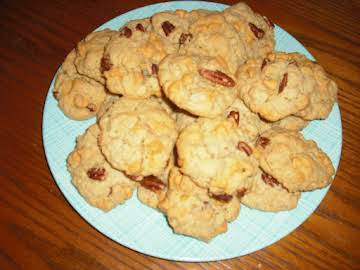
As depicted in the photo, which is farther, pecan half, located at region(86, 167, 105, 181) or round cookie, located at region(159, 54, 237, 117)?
pecan half, located at region(86, 167, 105, 181)

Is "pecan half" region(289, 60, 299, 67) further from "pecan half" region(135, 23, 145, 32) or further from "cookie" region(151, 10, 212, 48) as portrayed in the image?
"pecan half" region(135, 23, 145, 32)

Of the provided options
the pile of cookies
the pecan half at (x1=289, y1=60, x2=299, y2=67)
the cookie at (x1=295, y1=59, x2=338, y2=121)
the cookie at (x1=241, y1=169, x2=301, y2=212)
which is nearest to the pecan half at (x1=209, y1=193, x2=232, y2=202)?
the pile of cookies

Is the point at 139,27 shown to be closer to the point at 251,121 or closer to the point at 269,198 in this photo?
the point at 251,121

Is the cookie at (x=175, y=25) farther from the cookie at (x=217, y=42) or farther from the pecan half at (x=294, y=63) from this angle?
the pecan half at (x=294, y=63)

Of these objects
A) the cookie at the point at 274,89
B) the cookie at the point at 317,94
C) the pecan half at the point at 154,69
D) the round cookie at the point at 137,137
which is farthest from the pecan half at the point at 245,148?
the pecan half at the point at 154,69

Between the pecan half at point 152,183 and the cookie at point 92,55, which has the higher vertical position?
the cookie at point 92,55

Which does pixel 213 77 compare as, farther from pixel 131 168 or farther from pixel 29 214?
pixel 29 214

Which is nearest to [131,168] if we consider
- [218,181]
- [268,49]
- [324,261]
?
[218,181]
